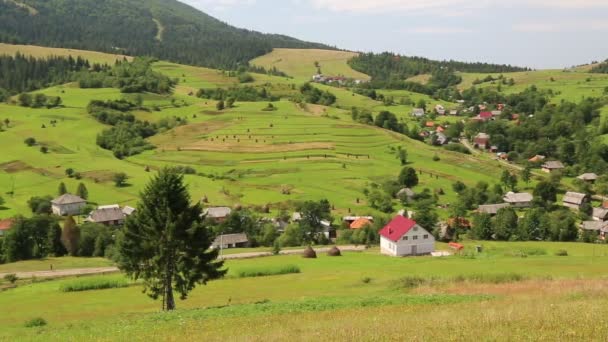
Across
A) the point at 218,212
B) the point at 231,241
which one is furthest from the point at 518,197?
the point at 231,241

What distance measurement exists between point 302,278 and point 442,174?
71823 mm

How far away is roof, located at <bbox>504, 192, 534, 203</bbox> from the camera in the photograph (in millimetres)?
94375

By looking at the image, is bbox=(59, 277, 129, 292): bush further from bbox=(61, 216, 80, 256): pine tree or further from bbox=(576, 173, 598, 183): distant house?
bbox=(576, 173, 598, 183): distant house

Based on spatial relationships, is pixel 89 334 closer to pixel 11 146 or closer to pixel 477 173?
pixel 477 173

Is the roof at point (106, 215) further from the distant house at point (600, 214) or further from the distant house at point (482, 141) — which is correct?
the distant house at point (482, 141)

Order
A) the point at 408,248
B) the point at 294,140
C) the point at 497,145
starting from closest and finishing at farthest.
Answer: the point at 408,248 → the point at 294,140 → the point at 497,145

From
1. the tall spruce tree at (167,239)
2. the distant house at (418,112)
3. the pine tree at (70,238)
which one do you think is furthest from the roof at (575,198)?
the distant house at (418,112)

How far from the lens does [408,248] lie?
206 ft

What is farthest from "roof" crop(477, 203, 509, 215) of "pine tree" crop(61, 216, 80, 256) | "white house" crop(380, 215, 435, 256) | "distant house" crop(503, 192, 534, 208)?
"pine tree" crop(61, 216, 80, 256)

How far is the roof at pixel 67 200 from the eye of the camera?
84.5 m

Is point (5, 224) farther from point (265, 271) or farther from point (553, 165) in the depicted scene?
point (553, 165)

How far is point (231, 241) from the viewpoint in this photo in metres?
75.2

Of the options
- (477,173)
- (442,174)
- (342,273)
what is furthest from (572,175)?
(342,273)

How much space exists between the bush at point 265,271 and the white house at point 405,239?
1720 cm
